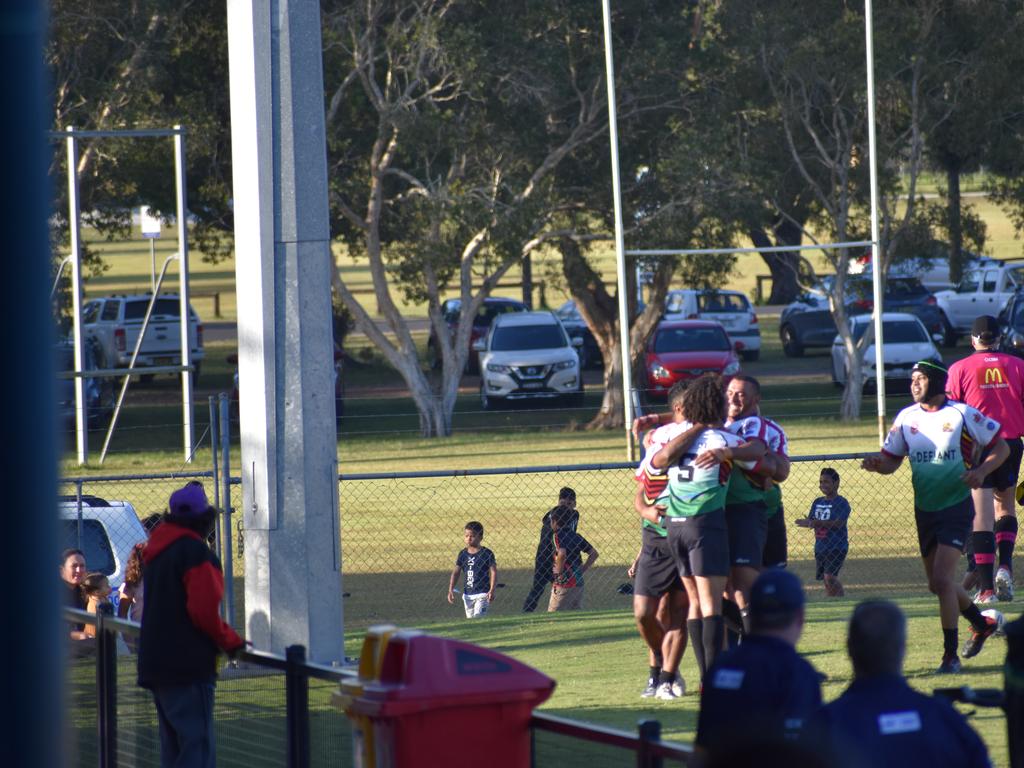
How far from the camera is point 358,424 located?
1246 inches

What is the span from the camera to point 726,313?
140 feet

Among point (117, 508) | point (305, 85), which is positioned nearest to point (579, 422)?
point (117, 508)

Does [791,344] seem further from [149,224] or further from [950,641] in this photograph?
[950,641]

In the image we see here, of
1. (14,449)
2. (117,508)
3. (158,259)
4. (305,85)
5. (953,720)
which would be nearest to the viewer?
(14,449)

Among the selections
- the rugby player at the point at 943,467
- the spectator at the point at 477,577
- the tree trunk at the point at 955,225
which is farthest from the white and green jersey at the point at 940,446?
the tree trunk at the point at 955,225

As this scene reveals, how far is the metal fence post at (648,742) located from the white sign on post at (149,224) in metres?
26.9

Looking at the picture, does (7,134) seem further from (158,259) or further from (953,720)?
(158,259)

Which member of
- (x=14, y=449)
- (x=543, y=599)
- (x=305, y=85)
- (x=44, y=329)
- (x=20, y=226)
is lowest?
(x=543, y=599)

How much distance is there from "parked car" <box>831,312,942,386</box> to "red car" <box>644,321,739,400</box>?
2214 millimetres

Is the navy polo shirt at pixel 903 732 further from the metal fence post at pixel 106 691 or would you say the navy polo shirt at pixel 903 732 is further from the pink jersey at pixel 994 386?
the pink jersey at pixel 994 386

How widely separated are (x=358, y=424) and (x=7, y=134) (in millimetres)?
29482

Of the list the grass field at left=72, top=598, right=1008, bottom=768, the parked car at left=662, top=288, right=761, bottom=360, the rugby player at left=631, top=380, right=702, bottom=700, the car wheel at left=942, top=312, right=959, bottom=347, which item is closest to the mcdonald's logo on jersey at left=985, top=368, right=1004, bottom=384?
the grass field at left=72, top=598, right=1008, bottom=768

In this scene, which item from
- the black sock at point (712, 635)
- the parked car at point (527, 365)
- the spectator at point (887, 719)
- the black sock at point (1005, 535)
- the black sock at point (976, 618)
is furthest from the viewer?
the parked car at point (527, 365)

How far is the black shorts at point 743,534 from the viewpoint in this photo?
8234mm
